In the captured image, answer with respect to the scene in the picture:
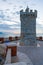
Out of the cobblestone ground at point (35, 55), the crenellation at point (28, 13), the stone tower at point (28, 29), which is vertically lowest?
the cobblestone ground at point (35, 55)

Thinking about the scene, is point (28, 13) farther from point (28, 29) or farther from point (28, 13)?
point (28, 29)

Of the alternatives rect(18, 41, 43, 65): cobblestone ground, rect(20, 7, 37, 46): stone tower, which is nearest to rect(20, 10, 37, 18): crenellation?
rect(20, 7, 37, 46): stone tower

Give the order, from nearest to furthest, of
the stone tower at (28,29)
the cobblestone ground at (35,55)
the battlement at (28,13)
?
the cobblestone ground at (35,55) → the battlement at (28,13) → the stone tower at (28,29)

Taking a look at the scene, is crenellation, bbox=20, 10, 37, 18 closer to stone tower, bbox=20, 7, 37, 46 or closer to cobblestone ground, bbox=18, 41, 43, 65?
stone tower, bbox=20, 7, 37, 46

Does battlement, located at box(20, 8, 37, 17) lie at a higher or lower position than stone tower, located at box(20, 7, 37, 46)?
higher

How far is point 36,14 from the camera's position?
937 cm

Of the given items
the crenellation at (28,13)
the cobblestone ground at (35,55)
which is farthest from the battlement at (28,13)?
the cobblestone ground at (35,55)

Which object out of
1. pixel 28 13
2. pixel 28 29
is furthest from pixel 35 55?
pixel 28 13

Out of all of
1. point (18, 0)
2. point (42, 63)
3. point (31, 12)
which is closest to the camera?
point (42, 63)

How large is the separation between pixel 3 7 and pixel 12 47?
2543mm

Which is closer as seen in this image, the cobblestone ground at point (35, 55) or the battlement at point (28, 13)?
the cobblestone ground at point (35, 55)

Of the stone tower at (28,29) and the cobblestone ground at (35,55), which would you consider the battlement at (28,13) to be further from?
the cobblestone ground at (35,55)

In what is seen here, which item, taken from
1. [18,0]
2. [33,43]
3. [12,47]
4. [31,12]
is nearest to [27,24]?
[31,12]

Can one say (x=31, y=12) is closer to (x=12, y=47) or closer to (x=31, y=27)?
(x=31, y=27)
